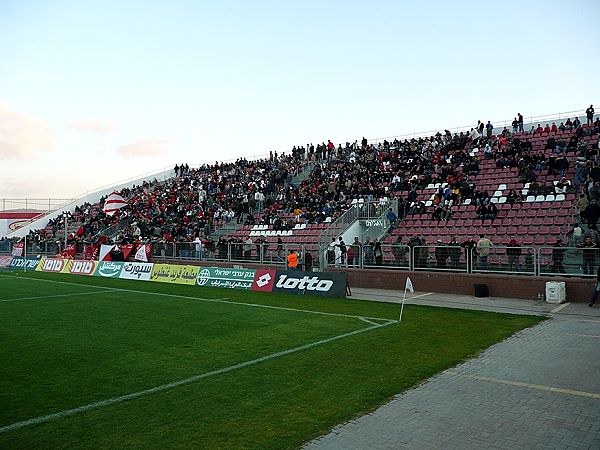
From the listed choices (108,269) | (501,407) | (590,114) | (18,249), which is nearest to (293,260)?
(108,269)

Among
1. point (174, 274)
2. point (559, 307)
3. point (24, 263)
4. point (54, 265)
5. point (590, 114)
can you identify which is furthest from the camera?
point (24, 263)

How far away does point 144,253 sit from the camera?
30016 millimetres

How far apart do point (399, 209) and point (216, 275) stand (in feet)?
33.3

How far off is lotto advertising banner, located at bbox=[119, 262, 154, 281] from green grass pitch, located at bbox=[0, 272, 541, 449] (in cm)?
893

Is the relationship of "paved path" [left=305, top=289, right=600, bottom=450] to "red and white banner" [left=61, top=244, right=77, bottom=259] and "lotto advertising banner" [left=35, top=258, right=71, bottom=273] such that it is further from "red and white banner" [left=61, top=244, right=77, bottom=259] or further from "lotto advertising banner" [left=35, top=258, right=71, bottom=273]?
"red and white banner" [left=61, top=244, right=77, bottom=259]

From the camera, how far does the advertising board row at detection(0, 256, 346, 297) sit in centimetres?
1947

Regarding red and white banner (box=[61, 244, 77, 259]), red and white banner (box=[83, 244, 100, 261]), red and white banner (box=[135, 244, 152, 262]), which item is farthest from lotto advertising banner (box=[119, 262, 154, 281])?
red and white banner (box=[61, 244, 77, 259])

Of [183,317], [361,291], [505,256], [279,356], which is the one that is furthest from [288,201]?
[279,356]

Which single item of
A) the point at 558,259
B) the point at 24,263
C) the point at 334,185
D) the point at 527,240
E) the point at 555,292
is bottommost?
the point at 555,292

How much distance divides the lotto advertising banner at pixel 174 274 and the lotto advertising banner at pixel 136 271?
0.40m

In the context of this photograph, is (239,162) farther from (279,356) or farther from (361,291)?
(279,356)

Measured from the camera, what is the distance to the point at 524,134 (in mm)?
31375

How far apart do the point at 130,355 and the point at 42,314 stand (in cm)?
662

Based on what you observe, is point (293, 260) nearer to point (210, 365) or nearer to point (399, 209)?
point (399, 209)
